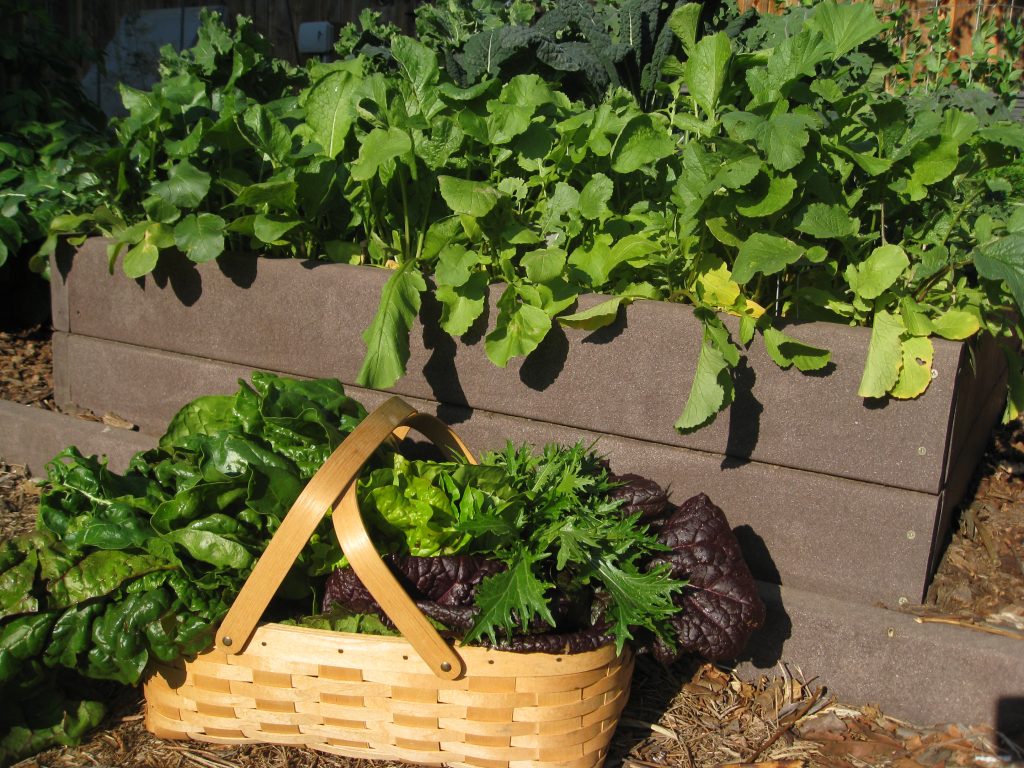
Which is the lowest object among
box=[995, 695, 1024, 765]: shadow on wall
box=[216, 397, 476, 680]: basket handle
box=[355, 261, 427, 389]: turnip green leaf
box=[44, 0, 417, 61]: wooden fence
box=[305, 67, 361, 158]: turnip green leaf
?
box=[995, 695, 1024, 765]: shadow on wall

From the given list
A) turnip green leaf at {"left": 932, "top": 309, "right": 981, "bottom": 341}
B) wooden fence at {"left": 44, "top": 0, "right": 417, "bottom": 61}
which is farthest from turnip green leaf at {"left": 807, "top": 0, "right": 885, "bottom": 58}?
wooden fence at {"left": 44, "top": 0, "right": 417, "bottom": 61}

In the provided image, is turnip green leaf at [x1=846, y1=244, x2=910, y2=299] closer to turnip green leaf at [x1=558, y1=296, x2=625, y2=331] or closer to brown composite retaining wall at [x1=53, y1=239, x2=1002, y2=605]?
brown composite retaining wall at [x1=53, y1=239, x2=1002, y2=605]

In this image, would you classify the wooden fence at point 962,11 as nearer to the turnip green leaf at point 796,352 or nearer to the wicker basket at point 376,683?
the turnip green leaf at point 796,352

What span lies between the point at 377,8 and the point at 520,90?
5062 mm

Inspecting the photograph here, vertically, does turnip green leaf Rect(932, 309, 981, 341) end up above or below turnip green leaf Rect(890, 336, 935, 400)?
above

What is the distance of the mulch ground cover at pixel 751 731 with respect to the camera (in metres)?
1.95

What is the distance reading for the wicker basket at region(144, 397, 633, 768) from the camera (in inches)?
67.7

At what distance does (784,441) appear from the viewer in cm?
218

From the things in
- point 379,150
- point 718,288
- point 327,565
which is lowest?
point 327,565

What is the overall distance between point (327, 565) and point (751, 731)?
0.97 m

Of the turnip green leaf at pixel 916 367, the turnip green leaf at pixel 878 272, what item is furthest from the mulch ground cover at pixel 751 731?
the turnip green leaf at pixel 878 272

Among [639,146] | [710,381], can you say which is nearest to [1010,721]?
[710,381]

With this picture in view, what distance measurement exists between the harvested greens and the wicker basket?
0.22ft

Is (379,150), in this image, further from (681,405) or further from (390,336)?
(681,405)
